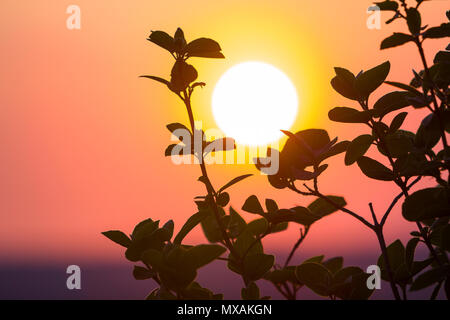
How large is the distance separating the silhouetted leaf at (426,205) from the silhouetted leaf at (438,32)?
1.38 ft

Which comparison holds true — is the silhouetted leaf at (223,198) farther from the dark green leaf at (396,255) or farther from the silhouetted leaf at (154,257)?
the dark green leaf at (396,255)

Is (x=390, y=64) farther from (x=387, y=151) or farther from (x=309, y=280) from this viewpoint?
(x=309, y=280)

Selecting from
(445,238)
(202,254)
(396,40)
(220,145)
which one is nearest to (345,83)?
(396,40)

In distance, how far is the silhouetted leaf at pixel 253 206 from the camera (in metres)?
1.58

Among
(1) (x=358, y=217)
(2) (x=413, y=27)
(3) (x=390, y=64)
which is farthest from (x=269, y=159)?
(2) (x=413, y=27)

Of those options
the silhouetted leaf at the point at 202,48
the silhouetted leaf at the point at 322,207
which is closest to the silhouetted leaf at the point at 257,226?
the silhouetted leaf at the point at 322,207

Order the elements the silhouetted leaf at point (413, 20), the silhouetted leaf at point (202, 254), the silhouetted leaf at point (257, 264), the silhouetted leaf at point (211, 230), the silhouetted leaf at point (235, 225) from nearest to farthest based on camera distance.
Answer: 1. the silhouetted leaf at point (202, 254)
2. the silhouetted leaf at point (413, 20)
3. the silhouetted leaf at point (257, 264)
4. the silhouetted leaf at point (235, 225)
5. the silhouetted leaf at point (211, 230)

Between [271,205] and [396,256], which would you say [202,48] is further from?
[396,256]

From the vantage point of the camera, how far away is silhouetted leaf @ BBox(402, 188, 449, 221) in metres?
1.32

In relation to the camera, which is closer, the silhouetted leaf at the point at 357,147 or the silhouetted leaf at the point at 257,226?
the silhouetted leaf at the point at 357,147

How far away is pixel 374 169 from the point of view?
1562 millimetres

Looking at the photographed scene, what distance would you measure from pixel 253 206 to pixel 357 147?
36cm

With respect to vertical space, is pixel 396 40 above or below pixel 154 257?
above
